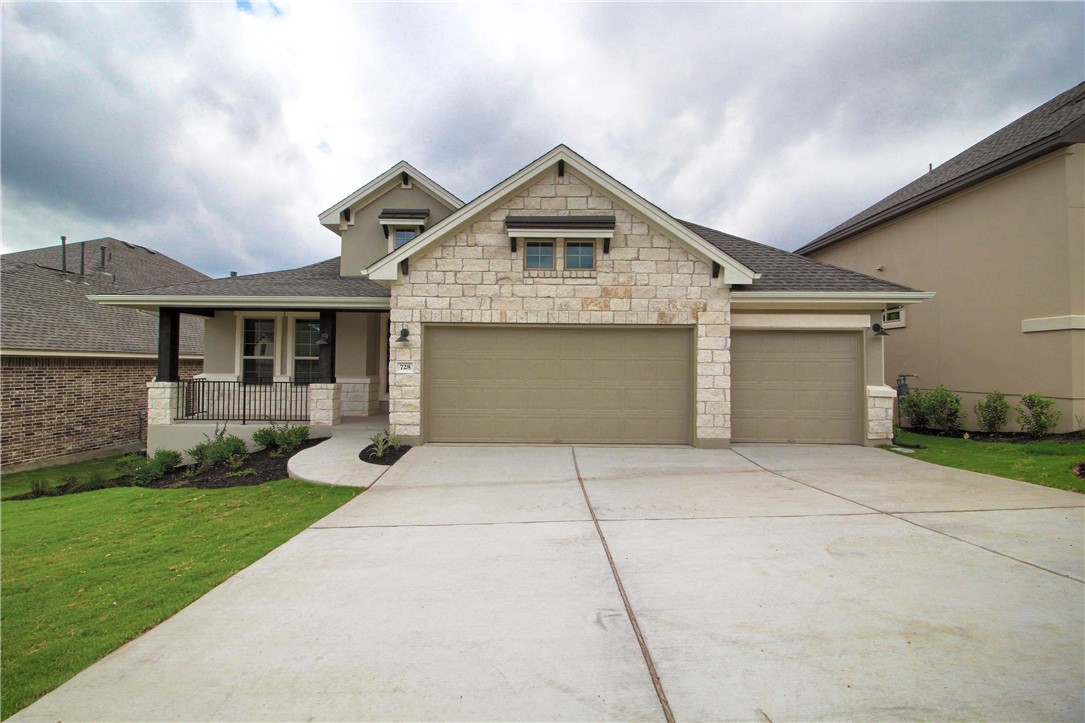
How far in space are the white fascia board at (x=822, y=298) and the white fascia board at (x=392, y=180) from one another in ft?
24.5

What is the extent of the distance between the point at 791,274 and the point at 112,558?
39.0 ft

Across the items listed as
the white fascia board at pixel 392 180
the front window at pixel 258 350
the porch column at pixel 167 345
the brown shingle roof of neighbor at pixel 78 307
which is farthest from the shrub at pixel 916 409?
the brown shingle roof of neighbor at pixel 78 307


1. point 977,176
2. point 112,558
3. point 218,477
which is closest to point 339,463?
point 218,477

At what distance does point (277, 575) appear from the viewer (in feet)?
13.6

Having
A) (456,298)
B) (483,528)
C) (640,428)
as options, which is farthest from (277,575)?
(640,428)

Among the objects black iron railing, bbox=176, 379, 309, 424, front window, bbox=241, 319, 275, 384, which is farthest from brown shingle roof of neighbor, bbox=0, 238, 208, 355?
front window, bbox=241, 319, 275, 384

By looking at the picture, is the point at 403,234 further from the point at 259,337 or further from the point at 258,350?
the point at 258,350

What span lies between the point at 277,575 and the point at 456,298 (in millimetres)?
6043

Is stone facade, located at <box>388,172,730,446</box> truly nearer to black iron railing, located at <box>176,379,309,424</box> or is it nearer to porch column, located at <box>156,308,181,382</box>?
black iron railing, located at <box>176,379,309,424</box>

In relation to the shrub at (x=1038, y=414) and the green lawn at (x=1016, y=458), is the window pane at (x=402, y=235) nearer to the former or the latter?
the green lawn at (x=1016, y=458)

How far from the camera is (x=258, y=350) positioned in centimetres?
1273

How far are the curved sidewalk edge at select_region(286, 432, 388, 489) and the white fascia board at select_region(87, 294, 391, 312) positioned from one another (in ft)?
9.70

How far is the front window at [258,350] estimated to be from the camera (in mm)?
12656

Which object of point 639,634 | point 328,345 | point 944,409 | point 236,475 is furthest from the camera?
point 944,409
